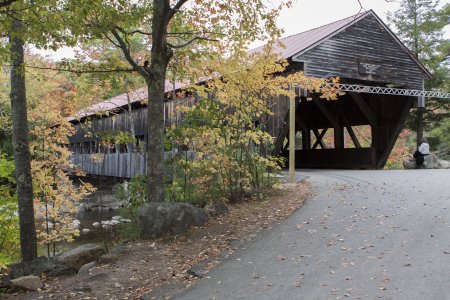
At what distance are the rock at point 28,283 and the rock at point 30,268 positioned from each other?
20.3 inches

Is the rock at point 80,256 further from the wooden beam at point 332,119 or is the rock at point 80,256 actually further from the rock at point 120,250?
the wooden beam at point 332,119

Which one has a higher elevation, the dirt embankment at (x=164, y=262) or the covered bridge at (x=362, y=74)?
the covered bridge at (x=362, y=74)

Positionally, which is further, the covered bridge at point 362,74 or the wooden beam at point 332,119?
the wooden beam at point 332,119

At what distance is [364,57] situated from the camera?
1606 cm

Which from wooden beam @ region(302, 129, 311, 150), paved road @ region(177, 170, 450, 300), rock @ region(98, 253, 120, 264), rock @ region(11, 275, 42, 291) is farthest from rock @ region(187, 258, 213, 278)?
wooden beam @ region(302, 129, 311, 150)

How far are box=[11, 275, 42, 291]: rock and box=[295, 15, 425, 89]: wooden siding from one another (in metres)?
10.9

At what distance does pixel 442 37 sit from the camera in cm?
1994

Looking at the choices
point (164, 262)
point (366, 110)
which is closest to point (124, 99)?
point (366, 110)

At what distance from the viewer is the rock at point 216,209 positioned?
25.0ft

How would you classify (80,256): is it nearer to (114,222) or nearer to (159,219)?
(159,219)

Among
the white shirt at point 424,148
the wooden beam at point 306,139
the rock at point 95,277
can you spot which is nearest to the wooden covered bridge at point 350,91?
the wooden beam at point 306,139

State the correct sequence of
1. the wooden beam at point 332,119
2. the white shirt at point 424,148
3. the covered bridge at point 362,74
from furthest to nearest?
the wooden beam at point 332,119, the white shirt at point 424,148, the covered bridge at point 362,74

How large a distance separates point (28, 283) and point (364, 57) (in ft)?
46.8

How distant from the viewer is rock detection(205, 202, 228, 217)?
300 inches
